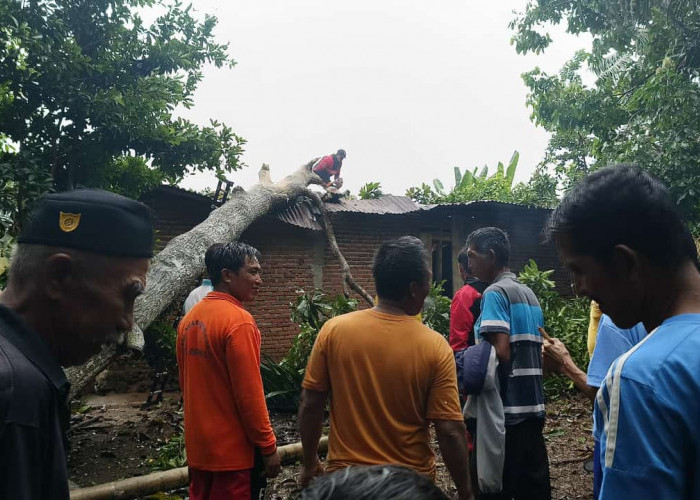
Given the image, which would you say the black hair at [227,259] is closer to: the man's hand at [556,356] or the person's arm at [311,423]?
the person's arm at [311,423]

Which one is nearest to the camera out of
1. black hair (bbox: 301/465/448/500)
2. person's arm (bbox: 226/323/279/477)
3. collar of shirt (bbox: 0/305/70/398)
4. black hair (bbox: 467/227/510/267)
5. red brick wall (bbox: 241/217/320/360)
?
black hair (bbox: 301/465/448/500)

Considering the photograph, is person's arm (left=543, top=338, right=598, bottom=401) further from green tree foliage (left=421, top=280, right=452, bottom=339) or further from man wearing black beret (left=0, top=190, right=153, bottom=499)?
green tree foliage (left=421, top=280, right=452, bottom=339)

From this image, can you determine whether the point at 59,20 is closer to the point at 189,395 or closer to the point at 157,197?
the point at 157,197

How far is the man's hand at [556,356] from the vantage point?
229cm

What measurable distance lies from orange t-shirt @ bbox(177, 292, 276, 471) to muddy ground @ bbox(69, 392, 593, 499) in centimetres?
171

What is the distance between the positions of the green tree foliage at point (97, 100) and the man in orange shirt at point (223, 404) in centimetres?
430

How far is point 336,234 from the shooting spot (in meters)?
10.1

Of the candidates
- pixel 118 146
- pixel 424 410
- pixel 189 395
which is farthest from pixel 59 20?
pixel 424 410

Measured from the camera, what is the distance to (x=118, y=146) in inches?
295

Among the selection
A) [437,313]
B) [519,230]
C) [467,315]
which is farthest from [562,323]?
[467,315]

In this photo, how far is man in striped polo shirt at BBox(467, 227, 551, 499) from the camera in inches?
116

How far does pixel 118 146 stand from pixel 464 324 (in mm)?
6202

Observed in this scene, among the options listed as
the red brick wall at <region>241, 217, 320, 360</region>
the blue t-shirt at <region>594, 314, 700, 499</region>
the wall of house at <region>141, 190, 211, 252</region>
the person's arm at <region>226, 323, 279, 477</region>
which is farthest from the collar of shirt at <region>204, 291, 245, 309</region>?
the red brick wall at <region>241, 217, 320, 360</region>

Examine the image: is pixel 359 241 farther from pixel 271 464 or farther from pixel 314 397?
pixel 314 397
